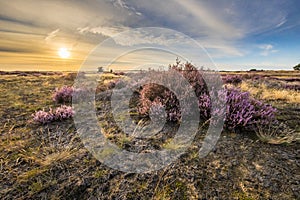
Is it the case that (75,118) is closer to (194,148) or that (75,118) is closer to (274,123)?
(194,148)

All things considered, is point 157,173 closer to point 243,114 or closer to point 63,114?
point 243,114

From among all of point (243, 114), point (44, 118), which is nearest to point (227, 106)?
point (243, 114)

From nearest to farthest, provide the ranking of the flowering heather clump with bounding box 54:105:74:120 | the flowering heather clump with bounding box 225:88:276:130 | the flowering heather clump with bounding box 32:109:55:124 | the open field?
the open field < the flowering heather clump with bounding box 225:88:276:130 < the flowering heather clump with bounding box 32:109:55:124 < the flowering heather clump with bounding box 54:105:74:120

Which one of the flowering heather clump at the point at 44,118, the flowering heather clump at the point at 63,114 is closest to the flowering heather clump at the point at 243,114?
the flowering heather clump at the point at 63,114

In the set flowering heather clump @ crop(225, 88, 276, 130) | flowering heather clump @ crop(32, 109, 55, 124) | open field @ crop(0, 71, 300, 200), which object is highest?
flowering heather clump @ crop(225, 88, 276, 130)

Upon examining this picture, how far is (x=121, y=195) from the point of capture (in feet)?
7.63

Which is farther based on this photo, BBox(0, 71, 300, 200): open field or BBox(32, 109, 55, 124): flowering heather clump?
BBox(32, 109, 55, 124): flowering heather clump

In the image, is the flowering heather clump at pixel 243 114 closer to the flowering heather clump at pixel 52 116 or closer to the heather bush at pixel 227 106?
the heather bush at pixel 227 106

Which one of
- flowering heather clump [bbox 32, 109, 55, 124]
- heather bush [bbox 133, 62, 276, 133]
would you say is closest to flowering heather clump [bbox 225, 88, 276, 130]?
heather bush [bbox 133, 62, 276, 133]

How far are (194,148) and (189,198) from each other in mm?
1062

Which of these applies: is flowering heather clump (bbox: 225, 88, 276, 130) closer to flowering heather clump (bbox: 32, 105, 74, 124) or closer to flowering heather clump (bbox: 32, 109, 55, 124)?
flowering heather clump (bbox: 32, 105, 74, 124)

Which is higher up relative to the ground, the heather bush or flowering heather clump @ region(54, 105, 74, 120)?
the heather bush

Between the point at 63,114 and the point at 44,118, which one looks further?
the point at 63,114

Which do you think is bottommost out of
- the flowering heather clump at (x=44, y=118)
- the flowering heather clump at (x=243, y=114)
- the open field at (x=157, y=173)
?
the open field at (x=157, y=173)
